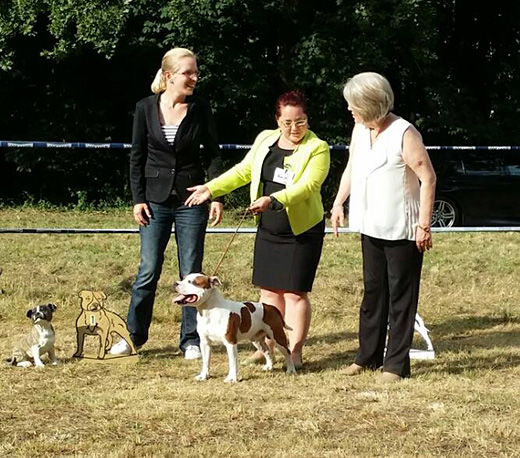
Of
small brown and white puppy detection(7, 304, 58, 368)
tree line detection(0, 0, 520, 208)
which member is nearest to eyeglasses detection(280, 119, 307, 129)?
small brown and white puppy detection(7, 304, 58, 368)

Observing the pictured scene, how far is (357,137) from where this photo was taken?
6.13m

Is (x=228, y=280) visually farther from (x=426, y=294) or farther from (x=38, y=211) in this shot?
(x=38, y=211)

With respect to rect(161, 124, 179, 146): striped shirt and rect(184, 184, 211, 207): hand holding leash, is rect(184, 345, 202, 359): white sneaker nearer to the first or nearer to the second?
rect(184, 184, 211, 207): hand holding leash

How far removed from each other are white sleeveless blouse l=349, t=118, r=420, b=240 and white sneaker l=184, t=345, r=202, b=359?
1428 mm

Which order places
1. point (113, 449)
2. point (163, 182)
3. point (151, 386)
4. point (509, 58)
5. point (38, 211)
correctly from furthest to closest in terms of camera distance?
point (509, 58)
point (38, 211)
point (163, 182)
point (151, 386)
point (113, 449)

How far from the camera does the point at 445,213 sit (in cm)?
1578

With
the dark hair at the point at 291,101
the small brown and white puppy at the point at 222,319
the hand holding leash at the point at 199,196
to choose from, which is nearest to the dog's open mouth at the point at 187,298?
the small brown and white puppy at the point at 222,319

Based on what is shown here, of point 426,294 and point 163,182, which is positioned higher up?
point 163,182

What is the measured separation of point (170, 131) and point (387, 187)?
4.61 feet

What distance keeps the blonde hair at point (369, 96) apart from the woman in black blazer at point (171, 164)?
3.52 feet

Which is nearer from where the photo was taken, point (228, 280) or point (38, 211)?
point (228, 280)

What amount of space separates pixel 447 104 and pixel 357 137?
507 inches

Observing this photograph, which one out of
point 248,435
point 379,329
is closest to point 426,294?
point 379,329

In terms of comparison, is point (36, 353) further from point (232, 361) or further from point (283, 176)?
point (283, 176)
